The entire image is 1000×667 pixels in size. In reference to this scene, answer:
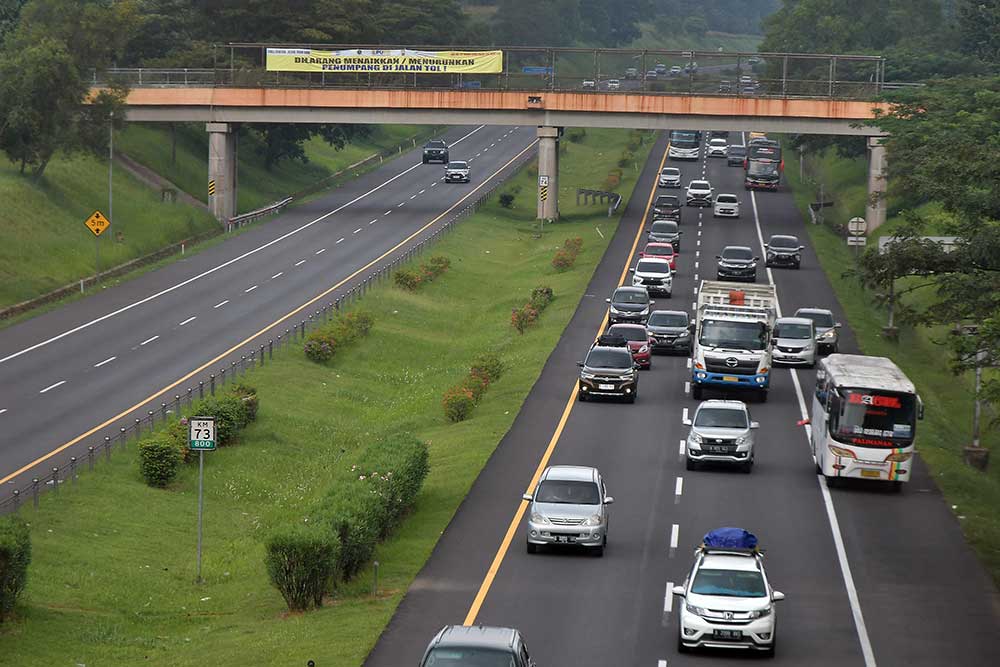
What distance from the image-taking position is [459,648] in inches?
820

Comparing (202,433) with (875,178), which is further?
(875,178)

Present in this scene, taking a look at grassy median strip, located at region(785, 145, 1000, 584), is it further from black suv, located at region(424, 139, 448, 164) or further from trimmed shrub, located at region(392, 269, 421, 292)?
black suv, located at region(424, 139, 448, 164)

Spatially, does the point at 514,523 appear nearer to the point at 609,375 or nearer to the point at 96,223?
the point at 609,375

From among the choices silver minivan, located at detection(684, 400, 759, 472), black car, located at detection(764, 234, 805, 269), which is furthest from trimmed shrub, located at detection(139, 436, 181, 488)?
black car, located at detection(764, 234, 805, 269)

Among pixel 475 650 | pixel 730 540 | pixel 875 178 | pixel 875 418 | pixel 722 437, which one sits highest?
pixel 875 178

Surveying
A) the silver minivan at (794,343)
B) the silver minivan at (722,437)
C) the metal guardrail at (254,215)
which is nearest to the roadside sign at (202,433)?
the silver minivan at (722,437)

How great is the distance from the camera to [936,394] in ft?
200

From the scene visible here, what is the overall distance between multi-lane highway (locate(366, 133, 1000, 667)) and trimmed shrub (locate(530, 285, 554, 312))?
65.7ft

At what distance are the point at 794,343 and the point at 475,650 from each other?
39.1 metres

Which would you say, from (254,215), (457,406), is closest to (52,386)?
(457,406)

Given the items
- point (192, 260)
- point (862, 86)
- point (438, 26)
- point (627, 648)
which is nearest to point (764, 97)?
point (862, 86)

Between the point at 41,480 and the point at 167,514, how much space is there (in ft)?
11.8

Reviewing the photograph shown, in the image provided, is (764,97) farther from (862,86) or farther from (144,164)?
(144,164)

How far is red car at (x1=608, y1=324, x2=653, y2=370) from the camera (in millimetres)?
56875
